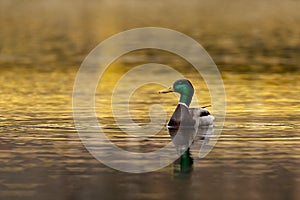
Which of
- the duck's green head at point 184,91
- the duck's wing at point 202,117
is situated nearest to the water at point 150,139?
the duck's wing at point 202,117

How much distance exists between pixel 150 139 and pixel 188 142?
2.28 ft

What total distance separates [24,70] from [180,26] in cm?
2684

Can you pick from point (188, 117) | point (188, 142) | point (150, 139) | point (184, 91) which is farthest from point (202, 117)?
point (150, 139)

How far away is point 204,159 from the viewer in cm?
1959

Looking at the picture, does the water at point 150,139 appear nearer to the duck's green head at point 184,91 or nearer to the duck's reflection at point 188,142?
the duck's reflection at point 188,142

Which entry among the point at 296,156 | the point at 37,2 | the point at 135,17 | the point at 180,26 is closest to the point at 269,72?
the point at 296,156

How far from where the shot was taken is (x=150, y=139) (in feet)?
71.2

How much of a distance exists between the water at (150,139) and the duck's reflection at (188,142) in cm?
11

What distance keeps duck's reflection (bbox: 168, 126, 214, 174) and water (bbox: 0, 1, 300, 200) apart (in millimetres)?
115

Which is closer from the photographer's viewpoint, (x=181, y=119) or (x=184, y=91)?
(x=181, y=119)

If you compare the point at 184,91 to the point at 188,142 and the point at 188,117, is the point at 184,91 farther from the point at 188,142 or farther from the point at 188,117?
the point at 188,142

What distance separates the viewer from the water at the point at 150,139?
1716cm

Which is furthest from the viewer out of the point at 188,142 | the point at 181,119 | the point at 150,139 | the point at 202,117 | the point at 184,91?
the point at 184,91

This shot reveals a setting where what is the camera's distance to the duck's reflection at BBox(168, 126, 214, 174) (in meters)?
19.1
